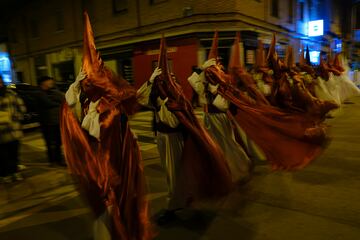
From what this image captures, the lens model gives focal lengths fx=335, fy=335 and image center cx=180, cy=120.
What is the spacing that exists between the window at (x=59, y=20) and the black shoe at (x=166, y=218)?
2074cm

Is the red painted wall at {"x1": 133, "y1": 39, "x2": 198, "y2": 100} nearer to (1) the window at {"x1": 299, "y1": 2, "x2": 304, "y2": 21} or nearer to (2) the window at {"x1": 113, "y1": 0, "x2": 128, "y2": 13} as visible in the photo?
(2) the window at {"x1": 113, "y1": 0, "x2": 128, "y2": 13}

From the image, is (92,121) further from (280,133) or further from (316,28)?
(316,28)

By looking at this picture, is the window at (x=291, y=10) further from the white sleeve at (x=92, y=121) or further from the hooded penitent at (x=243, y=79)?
the white sleeve at (x=92, y=121)

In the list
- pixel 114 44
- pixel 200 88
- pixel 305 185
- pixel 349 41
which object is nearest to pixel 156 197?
pixel 200 88

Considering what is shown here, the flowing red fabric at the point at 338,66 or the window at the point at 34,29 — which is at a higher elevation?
the window at the point at 34,29

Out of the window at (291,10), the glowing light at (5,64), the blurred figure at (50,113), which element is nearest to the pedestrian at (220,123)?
the blurred figure at (50,113)

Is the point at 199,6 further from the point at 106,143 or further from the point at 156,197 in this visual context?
the point at 106,143

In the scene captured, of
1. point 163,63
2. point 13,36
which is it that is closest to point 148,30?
point 163,63

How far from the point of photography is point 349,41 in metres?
32.9

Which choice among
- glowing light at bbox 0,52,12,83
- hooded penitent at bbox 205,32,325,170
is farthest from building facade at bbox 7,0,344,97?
hooded penitent at bbox 205,32,325,170

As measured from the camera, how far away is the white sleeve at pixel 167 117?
13.3 feet

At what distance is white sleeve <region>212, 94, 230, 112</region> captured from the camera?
216 inches

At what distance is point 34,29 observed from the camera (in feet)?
81.5

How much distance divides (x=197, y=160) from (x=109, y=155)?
128 cm
